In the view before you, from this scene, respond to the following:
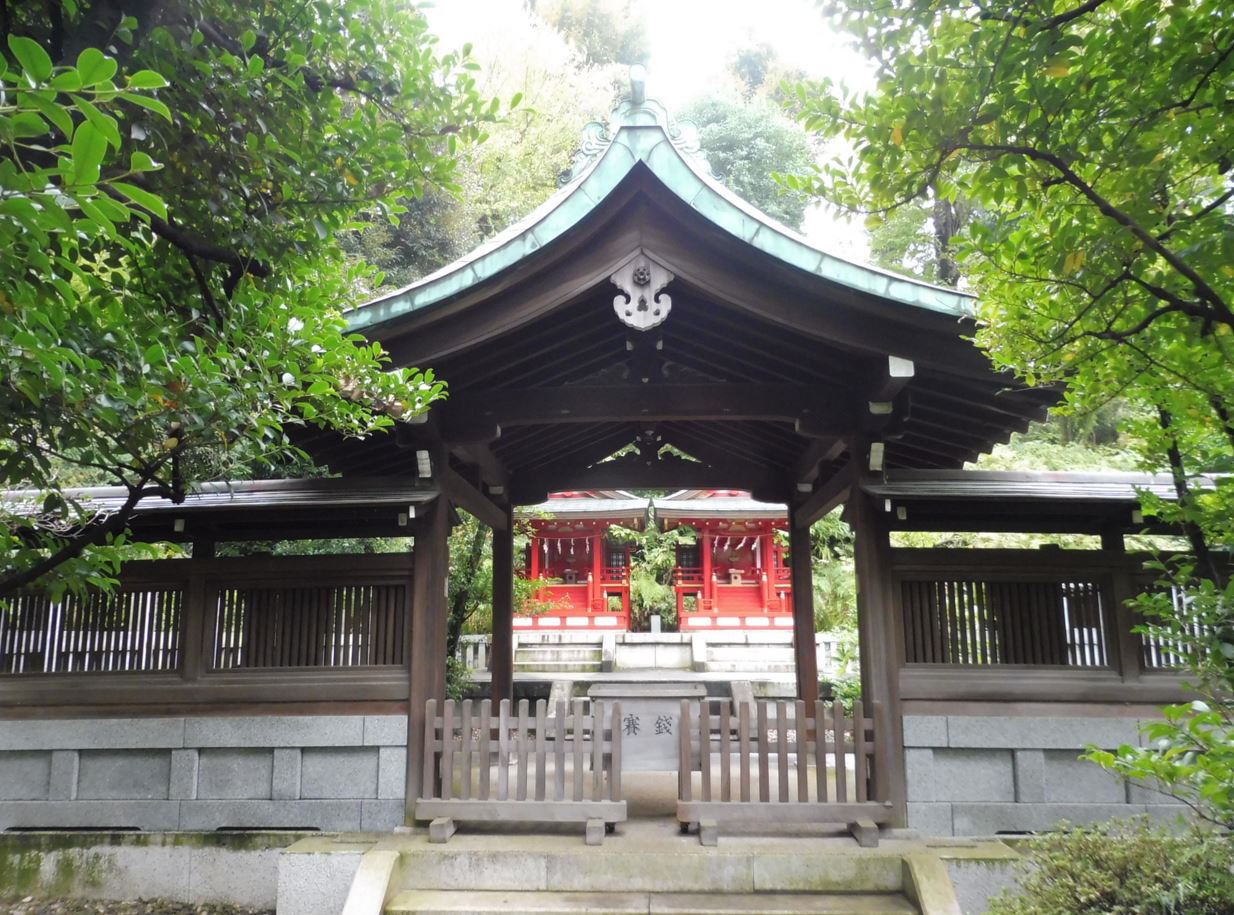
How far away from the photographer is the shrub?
11.0 ft

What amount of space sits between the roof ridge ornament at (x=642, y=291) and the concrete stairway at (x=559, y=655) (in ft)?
46.4

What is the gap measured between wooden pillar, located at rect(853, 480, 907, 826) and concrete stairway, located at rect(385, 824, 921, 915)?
61cm

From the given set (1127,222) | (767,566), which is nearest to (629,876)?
(1127,222)

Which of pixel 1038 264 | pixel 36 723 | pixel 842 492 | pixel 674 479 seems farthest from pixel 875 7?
pixel 36 723

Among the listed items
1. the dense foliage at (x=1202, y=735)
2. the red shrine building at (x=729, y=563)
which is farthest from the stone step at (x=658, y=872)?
the red shrine building at (x=729, y=563)

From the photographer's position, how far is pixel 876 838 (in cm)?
568

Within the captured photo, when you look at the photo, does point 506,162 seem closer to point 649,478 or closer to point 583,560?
point 583,560

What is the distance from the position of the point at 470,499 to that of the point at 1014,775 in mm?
5033

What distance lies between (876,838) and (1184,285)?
4.23m

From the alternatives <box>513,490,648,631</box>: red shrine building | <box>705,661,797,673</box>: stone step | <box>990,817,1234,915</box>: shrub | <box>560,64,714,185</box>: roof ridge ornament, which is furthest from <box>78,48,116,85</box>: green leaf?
<box>513,490,648,631</box>: red shrine building

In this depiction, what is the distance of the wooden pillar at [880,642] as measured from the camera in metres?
6.01

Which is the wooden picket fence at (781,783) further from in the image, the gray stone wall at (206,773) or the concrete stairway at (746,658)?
the concrete stairway at (746,658)

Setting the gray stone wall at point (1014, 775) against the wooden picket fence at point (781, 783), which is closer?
the wooden picket fence at point (781, 783)

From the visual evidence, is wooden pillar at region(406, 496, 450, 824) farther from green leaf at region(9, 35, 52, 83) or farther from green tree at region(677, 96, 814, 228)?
green tree at region(677, 96, 814, 228)
